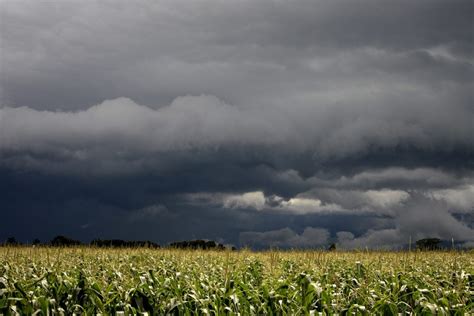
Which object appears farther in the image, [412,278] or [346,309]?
[412,278]

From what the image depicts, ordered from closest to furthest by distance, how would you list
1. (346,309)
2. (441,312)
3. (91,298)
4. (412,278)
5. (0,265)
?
(441,312) → (346,309) → (91,298) → (412,278) → (0,265)

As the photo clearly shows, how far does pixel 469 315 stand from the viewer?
981 cm

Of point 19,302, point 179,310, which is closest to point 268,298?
point 179,310

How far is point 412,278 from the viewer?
1614cm

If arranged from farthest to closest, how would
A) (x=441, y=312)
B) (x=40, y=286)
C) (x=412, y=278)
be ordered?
1. (x=412, y=278)
2. (x=40, y=286)
3. (x=441, y=312)

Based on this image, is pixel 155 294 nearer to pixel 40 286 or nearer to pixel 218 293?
pixel 218 293

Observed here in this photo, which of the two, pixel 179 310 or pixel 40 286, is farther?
pixel 40 286

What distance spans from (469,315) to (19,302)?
9996 mm

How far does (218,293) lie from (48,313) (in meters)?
3.83

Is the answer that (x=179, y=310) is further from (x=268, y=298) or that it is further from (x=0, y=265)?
(x=0, y=265)

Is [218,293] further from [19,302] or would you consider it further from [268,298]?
[19,302]

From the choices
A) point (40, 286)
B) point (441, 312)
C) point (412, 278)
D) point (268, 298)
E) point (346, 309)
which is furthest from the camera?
point (412, 278)

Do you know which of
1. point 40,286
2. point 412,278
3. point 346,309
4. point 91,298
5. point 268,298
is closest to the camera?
point 346,309

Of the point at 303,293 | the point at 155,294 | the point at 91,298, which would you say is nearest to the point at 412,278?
the point at 303,293
